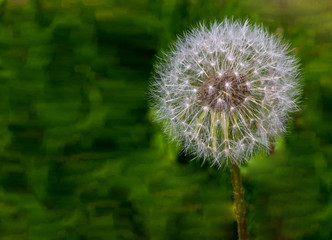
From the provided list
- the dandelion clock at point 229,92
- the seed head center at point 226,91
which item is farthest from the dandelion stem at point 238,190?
the seed head center at point 226,91

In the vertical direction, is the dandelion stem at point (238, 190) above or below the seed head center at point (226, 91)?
below

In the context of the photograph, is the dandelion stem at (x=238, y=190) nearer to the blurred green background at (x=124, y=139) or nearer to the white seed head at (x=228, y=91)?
the white seed head at (x=228, y=91)

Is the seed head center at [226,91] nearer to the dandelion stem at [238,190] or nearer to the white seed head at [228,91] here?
the white seed head at [228,91]

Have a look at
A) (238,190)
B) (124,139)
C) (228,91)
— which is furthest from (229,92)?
(124,139)

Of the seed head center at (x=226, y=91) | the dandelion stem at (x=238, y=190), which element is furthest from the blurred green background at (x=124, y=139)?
the seed head center at (x=226, y=91)

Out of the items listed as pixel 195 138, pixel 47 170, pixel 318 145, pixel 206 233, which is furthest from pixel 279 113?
pixel 47 170

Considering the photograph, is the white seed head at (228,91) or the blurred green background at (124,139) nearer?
the white seed head at (228,91)

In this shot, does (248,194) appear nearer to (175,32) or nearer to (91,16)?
(175,32)
